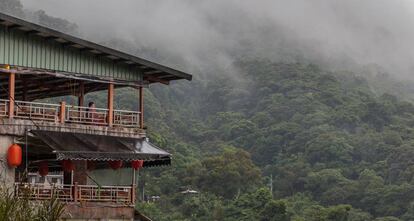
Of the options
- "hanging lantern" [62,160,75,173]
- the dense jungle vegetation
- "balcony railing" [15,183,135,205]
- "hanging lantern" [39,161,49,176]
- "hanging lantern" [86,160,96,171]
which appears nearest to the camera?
"balcony railing" [15,183,135,205]

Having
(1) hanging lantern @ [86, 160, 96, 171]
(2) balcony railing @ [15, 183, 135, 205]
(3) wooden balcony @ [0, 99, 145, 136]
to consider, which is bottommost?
(2) balcony railing @ [15, 183, 135, 205]

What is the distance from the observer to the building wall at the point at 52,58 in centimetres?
1975

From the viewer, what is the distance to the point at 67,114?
20766mm

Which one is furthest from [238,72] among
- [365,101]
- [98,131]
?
[98,131]

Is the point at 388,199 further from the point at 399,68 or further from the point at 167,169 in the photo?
the point at 399,68

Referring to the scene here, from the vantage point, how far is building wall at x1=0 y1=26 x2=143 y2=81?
19.8m

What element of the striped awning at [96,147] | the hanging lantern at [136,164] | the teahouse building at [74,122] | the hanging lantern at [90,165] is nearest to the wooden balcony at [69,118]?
the teahouse building at [74,122]

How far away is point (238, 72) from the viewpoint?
419ft

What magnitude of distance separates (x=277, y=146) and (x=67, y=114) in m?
71.1

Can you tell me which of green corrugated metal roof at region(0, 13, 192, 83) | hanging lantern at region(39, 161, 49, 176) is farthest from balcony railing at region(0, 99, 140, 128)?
hanging lantern at region(39, 161, 49, 176)

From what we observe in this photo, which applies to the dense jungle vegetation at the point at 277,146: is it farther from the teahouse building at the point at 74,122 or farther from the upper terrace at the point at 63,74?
the teahouse building at the point at 74,122

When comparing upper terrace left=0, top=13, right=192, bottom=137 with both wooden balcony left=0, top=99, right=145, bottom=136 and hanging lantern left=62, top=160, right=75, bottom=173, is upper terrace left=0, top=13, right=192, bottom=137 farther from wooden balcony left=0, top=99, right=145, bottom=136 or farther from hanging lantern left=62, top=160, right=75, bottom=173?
hanging lantern left=62, top=160, right=75, bottom=173

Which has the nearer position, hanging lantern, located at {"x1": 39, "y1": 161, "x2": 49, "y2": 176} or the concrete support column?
the concrete support column

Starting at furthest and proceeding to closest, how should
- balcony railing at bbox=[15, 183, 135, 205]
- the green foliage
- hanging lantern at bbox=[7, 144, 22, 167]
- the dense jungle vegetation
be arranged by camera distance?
the dense jungle vegetation, balcony railing at bbox=[15, 183, 135, 205], hanging lantern at bbox=[7, 144, 22, 167], the green foliage
